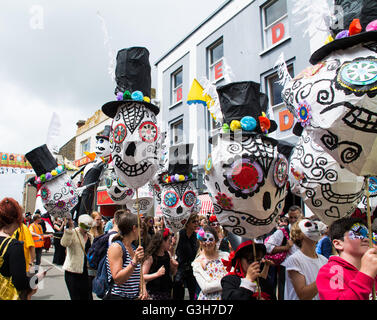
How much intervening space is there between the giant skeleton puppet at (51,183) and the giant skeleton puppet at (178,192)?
157 centimetres

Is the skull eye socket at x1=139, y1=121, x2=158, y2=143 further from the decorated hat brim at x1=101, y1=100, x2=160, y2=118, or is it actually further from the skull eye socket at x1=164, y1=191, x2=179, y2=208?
the skull eye socket at x1=164, y1=191, x2=179, y2=208

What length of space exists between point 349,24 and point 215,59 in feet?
29.2

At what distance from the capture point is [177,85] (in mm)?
12711

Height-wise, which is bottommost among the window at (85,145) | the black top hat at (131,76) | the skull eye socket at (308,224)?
the skull eye socket at (308,224)

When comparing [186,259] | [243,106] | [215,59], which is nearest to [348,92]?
[243,106]

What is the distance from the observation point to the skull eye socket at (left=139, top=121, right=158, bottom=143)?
11.3 feet

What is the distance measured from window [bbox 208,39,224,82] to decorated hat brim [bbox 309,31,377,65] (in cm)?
752

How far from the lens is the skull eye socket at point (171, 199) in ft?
17.3

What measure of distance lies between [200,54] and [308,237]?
31.9ft

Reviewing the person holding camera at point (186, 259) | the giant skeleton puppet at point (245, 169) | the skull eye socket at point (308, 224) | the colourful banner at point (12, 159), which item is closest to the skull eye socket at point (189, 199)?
the person holding camera at point (186, 259)

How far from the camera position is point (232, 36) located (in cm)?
959

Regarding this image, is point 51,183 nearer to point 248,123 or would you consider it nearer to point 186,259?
point 186,259

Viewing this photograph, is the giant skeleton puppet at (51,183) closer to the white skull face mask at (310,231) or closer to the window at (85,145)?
the white skull face mask at (310,231)
